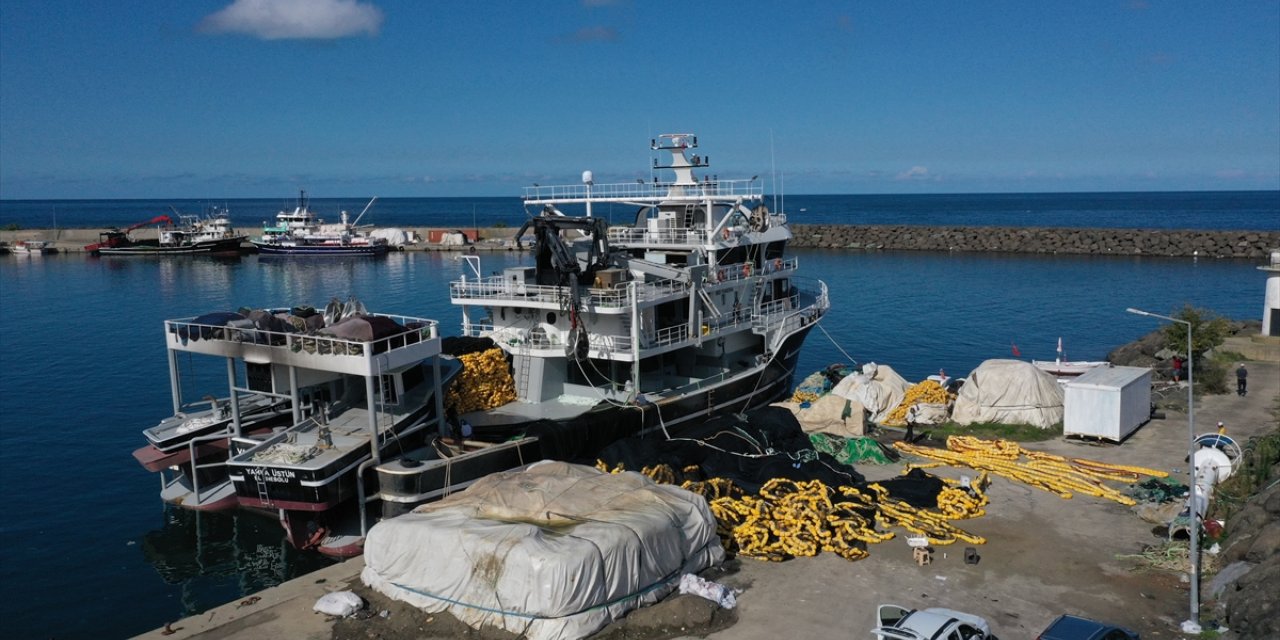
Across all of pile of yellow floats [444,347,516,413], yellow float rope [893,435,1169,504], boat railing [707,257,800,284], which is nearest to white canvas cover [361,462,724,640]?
pile of yellow floats [444,347,516,413]

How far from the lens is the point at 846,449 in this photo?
2259 centimetres

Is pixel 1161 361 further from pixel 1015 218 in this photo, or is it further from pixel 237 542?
pixel 1015 218

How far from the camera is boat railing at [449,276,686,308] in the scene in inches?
903

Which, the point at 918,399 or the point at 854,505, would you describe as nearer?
the point at 854,505

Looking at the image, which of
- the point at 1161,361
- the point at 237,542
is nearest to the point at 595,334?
the point at 237,542

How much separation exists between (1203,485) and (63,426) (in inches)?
1265

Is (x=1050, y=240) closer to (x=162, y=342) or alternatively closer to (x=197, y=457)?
(x=162, y=342)

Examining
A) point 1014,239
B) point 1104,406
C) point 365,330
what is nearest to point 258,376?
point 365,330

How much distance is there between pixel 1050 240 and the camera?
8700 cm

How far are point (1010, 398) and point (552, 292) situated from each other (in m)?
12.9

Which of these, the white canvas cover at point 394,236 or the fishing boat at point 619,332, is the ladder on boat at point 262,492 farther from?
the white canvas cover at point 394,236

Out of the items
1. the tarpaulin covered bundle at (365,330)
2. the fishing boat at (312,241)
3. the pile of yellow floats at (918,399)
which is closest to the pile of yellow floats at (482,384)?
the tarpaulin covered bundle at (365,330)

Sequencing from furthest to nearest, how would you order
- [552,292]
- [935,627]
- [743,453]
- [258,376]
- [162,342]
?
[162,342] → [552,292] → [258,376] → [743,453] → [935,627]

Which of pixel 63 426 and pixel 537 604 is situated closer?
pixel 537 604
